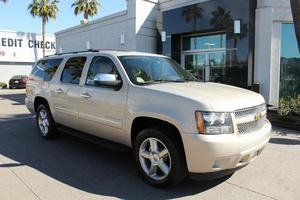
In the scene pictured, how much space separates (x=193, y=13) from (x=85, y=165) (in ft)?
31.6

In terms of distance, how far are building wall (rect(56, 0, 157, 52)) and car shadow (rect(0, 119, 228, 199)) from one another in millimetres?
8491

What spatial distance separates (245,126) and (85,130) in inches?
Result: 117

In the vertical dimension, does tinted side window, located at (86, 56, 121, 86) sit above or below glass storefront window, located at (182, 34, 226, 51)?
below

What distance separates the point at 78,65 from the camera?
6336mm

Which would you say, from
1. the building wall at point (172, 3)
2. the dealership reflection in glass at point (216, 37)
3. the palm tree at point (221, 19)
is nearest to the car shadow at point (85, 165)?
the dealership reflection in glass at point (216, 37)

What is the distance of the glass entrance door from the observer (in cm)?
1320

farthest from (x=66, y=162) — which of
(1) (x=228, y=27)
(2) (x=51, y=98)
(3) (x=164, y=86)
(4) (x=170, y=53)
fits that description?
(4) (x=170, y=53)

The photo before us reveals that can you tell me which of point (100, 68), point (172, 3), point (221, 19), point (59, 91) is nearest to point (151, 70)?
point (100, 68)

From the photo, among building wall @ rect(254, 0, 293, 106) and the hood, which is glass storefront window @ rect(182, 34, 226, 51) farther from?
the hood

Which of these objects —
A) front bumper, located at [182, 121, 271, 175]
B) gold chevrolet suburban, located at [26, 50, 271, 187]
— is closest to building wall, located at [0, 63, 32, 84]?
gold chevrolet suburban, located at [26, 50, 271, 187]

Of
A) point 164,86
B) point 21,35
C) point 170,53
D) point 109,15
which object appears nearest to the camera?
point 164,86

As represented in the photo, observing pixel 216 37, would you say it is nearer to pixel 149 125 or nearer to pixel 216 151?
pixel 149 125

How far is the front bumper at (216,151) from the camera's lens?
401cm

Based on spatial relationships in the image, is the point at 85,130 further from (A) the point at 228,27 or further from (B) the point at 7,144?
(A) the point at 228,27
